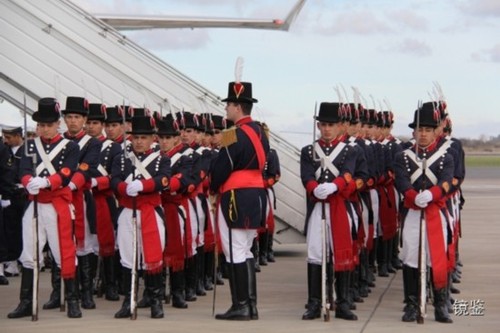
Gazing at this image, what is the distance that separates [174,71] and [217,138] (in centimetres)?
263

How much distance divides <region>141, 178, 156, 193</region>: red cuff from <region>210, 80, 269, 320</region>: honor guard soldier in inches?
21.7

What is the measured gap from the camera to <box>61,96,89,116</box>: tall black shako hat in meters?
11.9

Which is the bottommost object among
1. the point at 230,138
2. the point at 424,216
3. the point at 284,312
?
the point at 284,312

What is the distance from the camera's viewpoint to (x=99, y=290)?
1333 centimetres

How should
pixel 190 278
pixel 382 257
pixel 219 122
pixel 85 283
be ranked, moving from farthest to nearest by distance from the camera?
pixel 382 257 → pixel 219 122 → pixel 190 278 → pixel 85 283

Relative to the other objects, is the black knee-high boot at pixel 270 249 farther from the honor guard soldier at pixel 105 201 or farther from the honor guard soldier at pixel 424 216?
the honor guard soldier at pixel 424 216

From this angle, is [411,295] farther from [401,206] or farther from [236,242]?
[236,242]

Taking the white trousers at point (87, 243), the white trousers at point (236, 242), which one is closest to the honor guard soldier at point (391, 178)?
the white trousers at point (236, 242)

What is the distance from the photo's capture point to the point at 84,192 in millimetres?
12531

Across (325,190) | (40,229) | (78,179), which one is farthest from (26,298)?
(325,190)

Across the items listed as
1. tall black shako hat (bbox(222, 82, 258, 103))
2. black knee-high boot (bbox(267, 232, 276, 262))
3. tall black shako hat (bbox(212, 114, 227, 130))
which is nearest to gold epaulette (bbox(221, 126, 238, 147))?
tall black shako hat (bbox(222, 82, 258, 103))

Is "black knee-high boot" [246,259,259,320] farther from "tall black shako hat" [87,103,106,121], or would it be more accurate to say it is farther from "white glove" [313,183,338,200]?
"tall black shako hat" [87,103,106,121]

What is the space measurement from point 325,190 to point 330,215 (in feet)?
1.35

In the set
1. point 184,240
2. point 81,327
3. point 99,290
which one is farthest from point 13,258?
point 81,327
